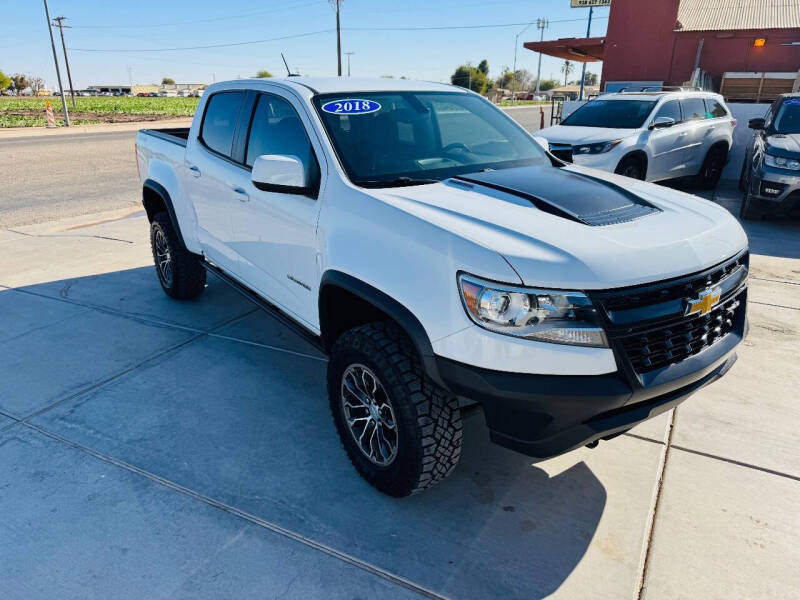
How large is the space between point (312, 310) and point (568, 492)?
5.20 feet

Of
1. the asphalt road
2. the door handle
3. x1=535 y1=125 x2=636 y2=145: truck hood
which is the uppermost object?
the door handle

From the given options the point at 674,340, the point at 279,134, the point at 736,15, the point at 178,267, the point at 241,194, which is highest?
the point at 736,15

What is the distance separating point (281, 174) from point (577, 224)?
143 centimetres

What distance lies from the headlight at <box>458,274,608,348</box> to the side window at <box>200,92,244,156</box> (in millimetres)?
2595

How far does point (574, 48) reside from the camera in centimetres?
2569

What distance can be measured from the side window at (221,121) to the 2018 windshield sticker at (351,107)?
3.60ft

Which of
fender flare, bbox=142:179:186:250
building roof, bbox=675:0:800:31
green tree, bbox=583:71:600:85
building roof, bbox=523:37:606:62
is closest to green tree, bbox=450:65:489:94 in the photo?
green tree, bbox=583:71:600:85

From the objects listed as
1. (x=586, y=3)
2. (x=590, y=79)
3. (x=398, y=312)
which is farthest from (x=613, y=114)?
(x=590, y=79)

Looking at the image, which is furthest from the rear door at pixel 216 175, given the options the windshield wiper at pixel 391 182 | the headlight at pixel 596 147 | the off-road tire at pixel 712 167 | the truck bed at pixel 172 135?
the off-road tire at pixel 712 167

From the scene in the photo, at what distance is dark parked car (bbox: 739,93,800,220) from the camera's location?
743 centimetres

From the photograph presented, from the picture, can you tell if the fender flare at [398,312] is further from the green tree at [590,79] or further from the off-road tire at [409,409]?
the green tree at [590,79]

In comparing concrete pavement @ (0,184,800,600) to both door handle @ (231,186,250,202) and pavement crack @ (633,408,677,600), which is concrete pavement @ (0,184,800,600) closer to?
pavement crack @ (633,408,677,600)

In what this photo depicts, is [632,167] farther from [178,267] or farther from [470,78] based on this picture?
[470,78]

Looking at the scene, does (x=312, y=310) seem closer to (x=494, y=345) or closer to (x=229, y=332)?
(x=494, y=345)
